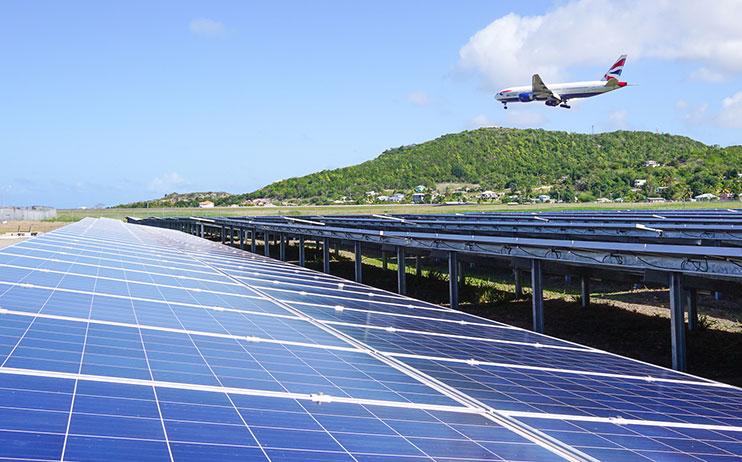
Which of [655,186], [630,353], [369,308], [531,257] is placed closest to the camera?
[369,308]

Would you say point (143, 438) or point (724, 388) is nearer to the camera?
point (143, 438)

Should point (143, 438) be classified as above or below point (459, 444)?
above

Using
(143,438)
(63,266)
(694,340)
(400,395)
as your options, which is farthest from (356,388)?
(694,340)

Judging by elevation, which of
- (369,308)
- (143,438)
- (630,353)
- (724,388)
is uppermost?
(143,438)

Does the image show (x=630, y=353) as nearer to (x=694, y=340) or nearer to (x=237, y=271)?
(x=694, y=340)

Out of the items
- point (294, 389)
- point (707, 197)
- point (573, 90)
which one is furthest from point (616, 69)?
point (294, 389)

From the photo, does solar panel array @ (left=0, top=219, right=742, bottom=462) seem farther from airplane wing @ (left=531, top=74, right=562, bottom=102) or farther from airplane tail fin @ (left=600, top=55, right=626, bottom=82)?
airplane tail fin @ (left=600, top=55, right=626, bottom=82)

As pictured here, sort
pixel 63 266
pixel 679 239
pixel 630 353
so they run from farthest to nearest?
pixel 679 239, pixel 630 353, pixel 63 266
